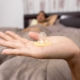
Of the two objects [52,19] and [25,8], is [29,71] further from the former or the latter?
[25,8]

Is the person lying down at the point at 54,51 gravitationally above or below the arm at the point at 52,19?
above

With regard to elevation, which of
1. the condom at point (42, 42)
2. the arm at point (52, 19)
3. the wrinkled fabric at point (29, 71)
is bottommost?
the arm at point (52, 19)

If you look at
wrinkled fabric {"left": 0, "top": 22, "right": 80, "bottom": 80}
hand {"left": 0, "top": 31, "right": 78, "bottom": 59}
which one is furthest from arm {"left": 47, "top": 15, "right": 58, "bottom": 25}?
hand {"left": 0, "top": 31, "right": 78, "bottom": 59}

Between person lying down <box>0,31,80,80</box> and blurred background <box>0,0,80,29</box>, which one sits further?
blurred background <box>0,0,80,29</box>

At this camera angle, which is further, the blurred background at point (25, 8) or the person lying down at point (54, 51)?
the blurred background at point (25, 8)

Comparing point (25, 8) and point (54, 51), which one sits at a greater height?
point (54, 51)

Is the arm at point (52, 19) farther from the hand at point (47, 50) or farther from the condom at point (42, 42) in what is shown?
the hand at point (47, 50)

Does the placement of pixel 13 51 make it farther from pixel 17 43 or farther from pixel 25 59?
pixel 25 59

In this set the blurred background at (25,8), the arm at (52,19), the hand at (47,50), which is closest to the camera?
the hand at (47,50)

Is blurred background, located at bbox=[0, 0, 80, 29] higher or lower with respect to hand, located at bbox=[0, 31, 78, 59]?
lower

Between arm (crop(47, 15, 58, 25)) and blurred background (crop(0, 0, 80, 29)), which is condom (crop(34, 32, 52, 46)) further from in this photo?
blurred background (crop(0, 0, 80, 29))

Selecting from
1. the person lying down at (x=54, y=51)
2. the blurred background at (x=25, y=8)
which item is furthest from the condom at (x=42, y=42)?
the blurred background at (x=25, y=8)

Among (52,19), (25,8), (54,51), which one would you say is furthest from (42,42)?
(25,8)
